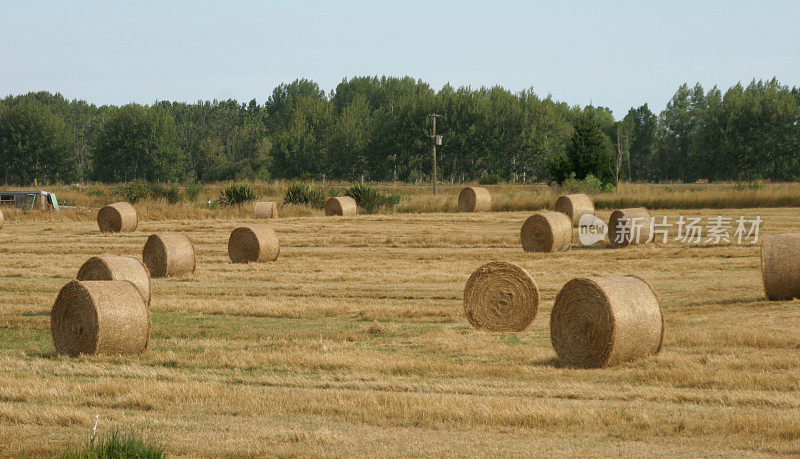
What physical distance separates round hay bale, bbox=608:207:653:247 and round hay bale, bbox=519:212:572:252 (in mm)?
1671

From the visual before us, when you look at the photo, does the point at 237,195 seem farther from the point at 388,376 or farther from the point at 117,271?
the point at 388,376

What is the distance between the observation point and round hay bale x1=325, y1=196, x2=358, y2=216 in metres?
42.8

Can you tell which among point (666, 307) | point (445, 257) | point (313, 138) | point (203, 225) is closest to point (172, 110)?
point (313, 138)

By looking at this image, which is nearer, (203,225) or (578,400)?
(578,400)

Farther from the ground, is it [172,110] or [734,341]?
[172,110]

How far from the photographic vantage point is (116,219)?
3506 cm

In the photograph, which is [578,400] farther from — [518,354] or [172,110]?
[172,110]

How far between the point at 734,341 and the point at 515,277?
3971 mm

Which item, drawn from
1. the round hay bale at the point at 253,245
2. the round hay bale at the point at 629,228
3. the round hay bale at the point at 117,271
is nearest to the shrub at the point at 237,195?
the round hay bale at the point at 253,245

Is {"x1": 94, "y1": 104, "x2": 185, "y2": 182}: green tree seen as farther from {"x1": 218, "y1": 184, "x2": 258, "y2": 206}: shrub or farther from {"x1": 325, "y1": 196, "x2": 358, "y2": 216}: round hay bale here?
{"x1": 325, "y1": 196, "x2": 358, "y2": 216}: round hay bale

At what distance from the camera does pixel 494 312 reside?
15.5 meters

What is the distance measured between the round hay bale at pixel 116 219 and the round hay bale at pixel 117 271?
18.7 m

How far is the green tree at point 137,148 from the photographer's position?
10519 cm

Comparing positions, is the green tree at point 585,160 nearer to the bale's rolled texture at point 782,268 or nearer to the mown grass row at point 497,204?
the mown grass row at point 497,204
